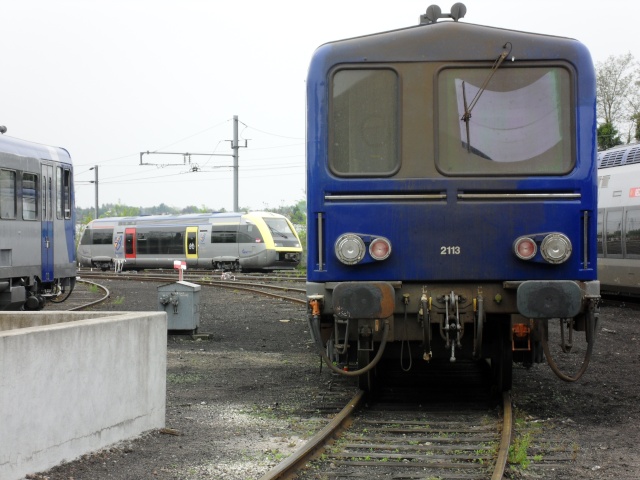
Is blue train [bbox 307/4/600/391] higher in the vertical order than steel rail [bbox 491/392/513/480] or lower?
higher

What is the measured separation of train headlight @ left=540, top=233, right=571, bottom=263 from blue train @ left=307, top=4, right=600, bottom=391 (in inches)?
0.7

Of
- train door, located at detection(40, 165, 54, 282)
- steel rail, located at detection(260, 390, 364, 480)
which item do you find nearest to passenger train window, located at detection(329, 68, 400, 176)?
steel rail, located at detection(260, 390, 364, 480)

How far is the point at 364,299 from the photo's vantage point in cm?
776

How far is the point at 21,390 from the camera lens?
5.92 m

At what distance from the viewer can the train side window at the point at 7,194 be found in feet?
51.9

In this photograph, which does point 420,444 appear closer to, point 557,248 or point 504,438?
point 504,438

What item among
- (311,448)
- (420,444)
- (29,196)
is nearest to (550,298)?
(420,444)

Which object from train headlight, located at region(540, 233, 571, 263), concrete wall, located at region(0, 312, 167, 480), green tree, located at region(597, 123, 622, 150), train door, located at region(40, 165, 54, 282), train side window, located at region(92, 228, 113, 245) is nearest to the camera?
concrete wall, located at region(0, 312, 167, 480)

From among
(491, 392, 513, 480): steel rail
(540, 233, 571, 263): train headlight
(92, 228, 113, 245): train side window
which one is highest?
Result: (92, 228, 113, 245): train side window

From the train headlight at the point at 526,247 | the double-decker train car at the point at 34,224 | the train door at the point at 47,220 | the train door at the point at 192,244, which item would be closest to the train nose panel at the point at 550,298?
the train headlight at the point at 526,247

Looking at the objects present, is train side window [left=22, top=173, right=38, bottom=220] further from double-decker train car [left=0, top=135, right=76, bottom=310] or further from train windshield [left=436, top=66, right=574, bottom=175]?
train windshield [left=436, top=66, right=574, bottom=175]

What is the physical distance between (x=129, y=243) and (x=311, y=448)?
128 ft

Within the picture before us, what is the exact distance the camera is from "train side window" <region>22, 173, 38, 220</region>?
16.6 meters

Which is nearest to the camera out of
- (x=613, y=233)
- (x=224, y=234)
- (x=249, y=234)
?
(x=613, y=233)
